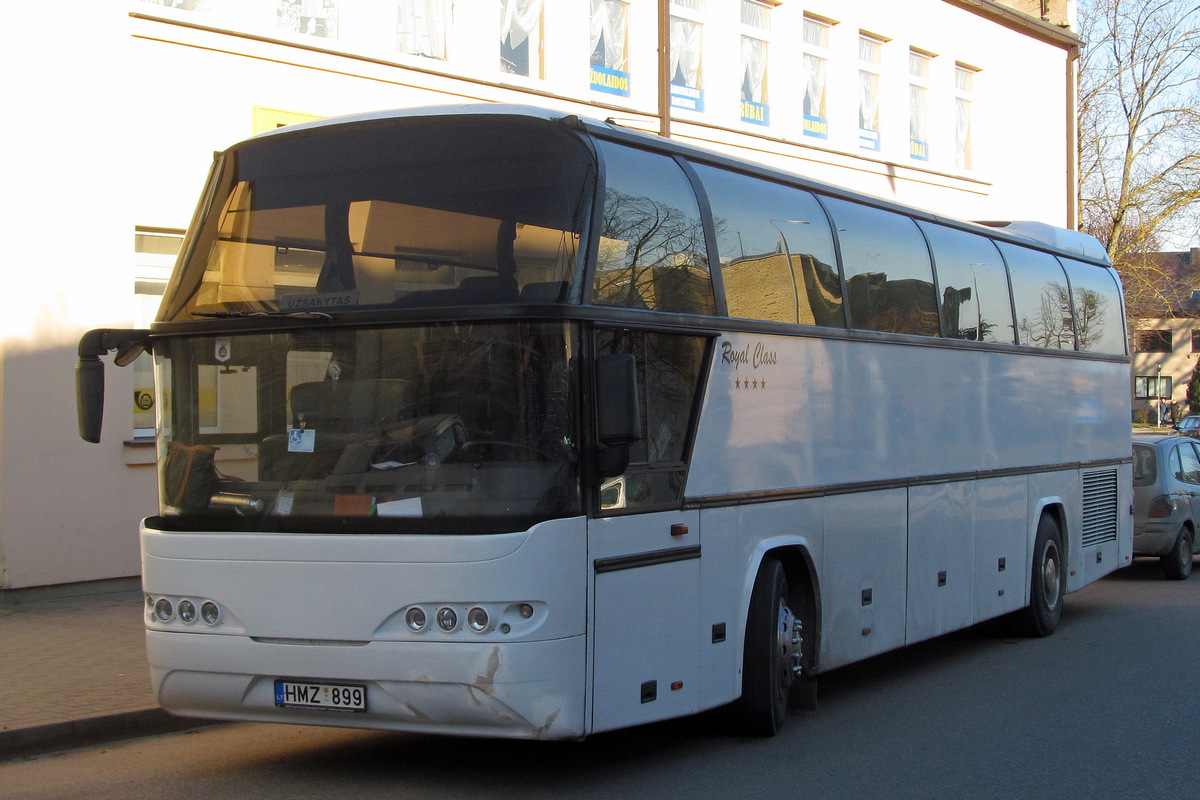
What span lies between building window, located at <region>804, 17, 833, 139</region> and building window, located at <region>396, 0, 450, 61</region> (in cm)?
883

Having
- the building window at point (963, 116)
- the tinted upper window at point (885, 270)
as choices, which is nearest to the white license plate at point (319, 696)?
the tinted upper window at point (885, 270)

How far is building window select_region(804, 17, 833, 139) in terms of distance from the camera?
23.1 meters

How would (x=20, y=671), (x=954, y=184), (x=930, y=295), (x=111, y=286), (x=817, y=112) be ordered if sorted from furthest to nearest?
(x=954, y=184), (x=817, y=112), (x=111, y=286), (x=930, y=295), (x=20, y=671)

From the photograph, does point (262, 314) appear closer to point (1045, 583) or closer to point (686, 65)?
point (1045, 583)

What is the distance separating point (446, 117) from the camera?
6.52 m

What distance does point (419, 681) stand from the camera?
589 centimetres

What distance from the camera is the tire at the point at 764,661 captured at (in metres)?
7.56

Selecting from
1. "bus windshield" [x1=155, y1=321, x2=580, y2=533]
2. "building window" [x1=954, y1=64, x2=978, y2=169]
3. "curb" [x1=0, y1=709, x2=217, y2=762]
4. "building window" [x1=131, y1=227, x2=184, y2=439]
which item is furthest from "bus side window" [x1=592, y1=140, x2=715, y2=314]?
"building window" [x1=954, y1=64, x2=978, y2=169]

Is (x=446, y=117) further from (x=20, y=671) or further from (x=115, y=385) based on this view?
(x=115, y=385)

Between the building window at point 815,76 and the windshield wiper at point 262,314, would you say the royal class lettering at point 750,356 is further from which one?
the building window at point 815,76

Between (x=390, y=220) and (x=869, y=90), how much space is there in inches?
790

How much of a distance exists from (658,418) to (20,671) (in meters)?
5.28

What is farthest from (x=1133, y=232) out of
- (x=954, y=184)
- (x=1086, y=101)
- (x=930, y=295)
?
(x=930, y=295)

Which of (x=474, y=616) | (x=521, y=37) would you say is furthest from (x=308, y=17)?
(x=474, y=616)
